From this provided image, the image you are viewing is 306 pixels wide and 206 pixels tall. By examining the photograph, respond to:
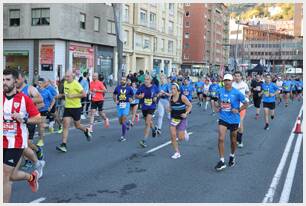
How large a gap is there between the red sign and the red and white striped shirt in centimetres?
3047

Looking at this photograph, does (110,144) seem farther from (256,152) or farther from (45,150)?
(256,152)

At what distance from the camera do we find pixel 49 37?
35.2 metres

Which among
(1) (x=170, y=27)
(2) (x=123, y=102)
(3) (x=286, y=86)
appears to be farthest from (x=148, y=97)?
(1) (x=170, y=27)

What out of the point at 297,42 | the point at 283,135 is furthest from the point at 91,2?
the point at 297,42

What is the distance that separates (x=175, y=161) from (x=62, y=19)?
92.6 ft

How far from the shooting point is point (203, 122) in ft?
56.2

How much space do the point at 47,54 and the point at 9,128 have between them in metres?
31.0

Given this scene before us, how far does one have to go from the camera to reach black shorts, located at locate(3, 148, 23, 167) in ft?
18.2

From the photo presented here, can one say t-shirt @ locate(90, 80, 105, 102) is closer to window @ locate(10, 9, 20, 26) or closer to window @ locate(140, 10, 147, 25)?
window @ locate(10, 9, 20, 26)

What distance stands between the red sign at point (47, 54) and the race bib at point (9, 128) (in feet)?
100

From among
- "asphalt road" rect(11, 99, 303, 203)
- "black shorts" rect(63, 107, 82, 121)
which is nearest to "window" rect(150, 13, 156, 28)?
"asphalt road" rect(11, 99, 303, 203)

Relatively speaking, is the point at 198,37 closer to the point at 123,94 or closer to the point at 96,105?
the point at 96,105

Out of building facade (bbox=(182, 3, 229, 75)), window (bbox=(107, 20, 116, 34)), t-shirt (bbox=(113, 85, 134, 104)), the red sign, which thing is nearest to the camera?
t-shirt (bbox=(113, 85, 134, 104))

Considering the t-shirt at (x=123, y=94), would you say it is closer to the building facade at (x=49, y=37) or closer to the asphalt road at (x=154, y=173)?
the asphalt road at (x=154, y=173)
